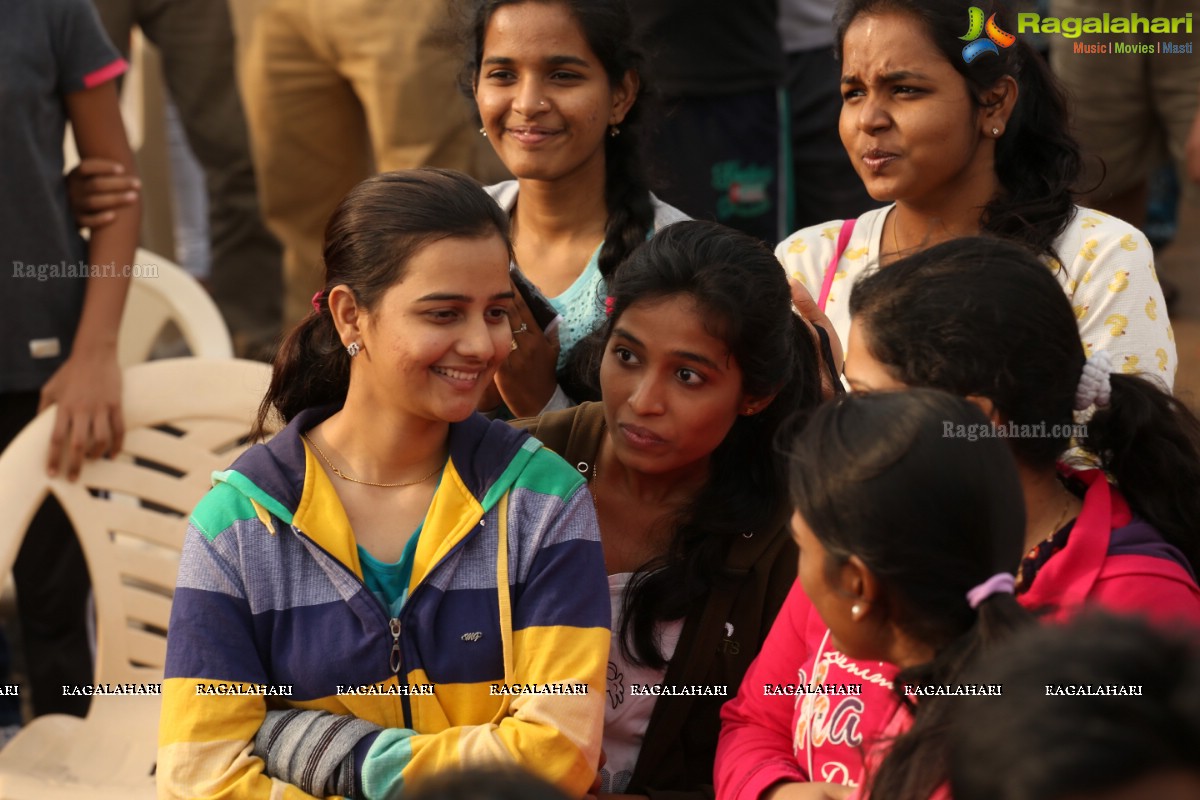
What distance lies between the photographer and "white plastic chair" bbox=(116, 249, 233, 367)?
3482mm

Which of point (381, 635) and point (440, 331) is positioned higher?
point (440, 331)

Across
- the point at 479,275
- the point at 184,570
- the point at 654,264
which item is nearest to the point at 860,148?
the point at 654,264

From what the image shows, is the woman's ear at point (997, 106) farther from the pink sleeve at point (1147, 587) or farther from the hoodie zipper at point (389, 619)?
the hoodie zipper at point (389, 619)

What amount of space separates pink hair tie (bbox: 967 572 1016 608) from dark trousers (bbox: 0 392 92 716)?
7.42 feet

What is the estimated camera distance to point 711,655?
84.3 inches

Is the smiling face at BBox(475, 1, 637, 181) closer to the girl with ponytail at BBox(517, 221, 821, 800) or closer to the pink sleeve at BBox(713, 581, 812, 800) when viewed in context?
the girl with ponytail at BBox(517, 221, 821, 800)

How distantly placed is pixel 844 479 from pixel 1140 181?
3455 millimetres

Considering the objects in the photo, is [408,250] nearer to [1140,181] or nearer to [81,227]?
[81,227]

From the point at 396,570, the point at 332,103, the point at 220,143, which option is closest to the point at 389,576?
→ the point at 396,570

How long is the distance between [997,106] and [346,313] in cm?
134

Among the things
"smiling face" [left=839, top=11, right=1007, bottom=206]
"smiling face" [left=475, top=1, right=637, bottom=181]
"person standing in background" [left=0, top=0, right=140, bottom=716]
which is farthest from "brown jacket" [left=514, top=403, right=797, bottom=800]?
"person standing in background" [left=0, top=0, right=140, bottom=716]

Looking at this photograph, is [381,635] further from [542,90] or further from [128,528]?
[542,90]

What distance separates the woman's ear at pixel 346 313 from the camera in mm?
2021

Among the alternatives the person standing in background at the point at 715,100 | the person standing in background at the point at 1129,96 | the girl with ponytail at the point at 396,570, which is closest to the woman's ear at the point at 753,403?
the girl with ponytail at the point at 396,570
